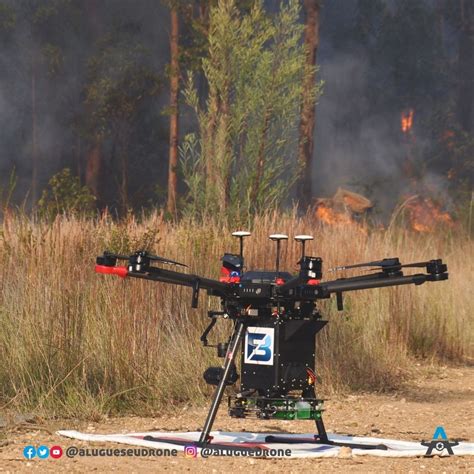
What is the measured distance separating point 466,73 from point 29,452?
30.2 m

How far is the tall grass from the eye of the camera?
28.2ft

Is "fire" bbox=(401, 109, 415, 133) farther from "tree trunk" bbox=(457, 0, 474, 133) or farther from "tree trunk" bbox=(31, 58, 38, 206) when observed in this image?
"tree trunk" bbox=(31, 58, 38, 206)

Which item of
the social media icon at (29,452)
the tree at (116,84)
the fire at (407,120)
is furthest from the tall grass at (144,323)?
the fire at (407,120)

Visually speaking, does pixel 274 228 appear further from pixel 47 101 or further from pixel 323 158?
pixel 323 158

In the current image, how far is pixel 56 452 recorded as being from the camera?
6.93 metres

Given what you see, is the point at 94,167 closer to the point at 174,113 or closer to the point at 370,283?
the point at 174,113

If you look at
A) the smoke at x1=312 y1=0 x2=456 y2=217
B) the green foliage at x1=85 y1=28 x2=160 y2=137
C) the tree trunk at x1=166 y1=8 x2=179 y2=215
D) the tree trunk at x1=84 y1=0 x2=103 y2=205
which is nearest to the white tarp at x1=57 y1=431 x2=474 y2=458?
Result: the tree trunk at x1=166 y1=8 x2=179 y2=215

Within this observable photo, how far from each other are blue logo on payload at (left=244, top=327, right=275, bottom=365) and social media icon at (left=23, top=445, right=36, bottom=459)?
133cm

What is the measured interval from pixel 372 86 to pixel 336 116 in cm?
136

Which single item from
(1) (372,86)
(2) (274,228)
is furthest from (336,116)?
(2) (274,228)

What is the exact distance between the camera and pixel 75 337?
8719 mm

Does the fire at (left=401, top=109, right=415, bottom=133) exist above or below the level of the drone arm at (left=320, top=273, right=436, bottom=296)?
above

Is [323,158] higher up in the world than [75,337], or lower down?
higher up

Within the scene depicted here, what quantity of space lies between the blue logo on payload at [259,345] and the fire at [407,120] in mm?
30249
